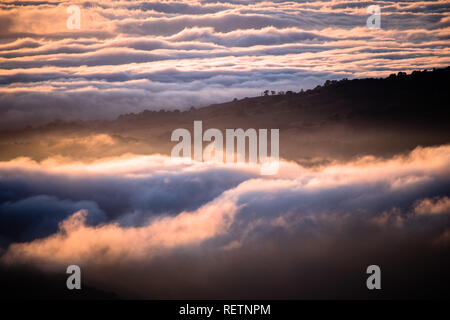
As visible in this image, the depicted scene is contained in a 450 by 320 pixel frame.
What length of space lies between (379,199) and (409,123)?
23.9 m

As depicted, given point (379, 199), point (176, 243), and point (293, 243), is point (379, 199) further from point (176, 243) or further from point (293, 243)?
point (176, 243)

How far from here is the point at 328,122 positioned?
77.1m

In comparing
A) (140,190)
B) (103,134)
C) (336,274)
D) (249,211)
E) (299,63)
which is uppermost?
(299,63)

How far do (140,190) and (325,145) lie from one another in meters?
27.1

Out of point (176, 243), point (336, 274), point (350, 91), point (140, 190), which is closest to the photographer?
point (336, 274)

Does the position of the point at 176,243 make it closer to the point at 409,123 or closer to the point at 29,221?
the point at 29,221

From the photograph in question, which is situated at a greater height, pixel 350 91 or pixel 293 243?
pixel 350 91

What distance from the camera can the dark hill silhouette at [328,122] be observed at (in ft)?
233

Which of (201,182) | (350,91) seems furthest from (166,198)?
(350,91)

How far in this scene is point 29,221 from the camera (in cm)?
6600

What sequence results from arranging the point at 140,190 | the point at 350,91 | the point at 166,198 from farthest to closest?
the point at 350,91 → the point at 140,190 → the point at 166,198

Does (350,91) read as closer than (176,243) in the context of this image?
No

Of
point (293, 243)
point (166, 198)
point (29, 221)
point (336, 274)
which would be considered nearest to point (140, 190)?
point (166, 198)

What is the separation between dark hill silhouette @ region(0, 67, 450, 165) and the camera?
71.0 meters
